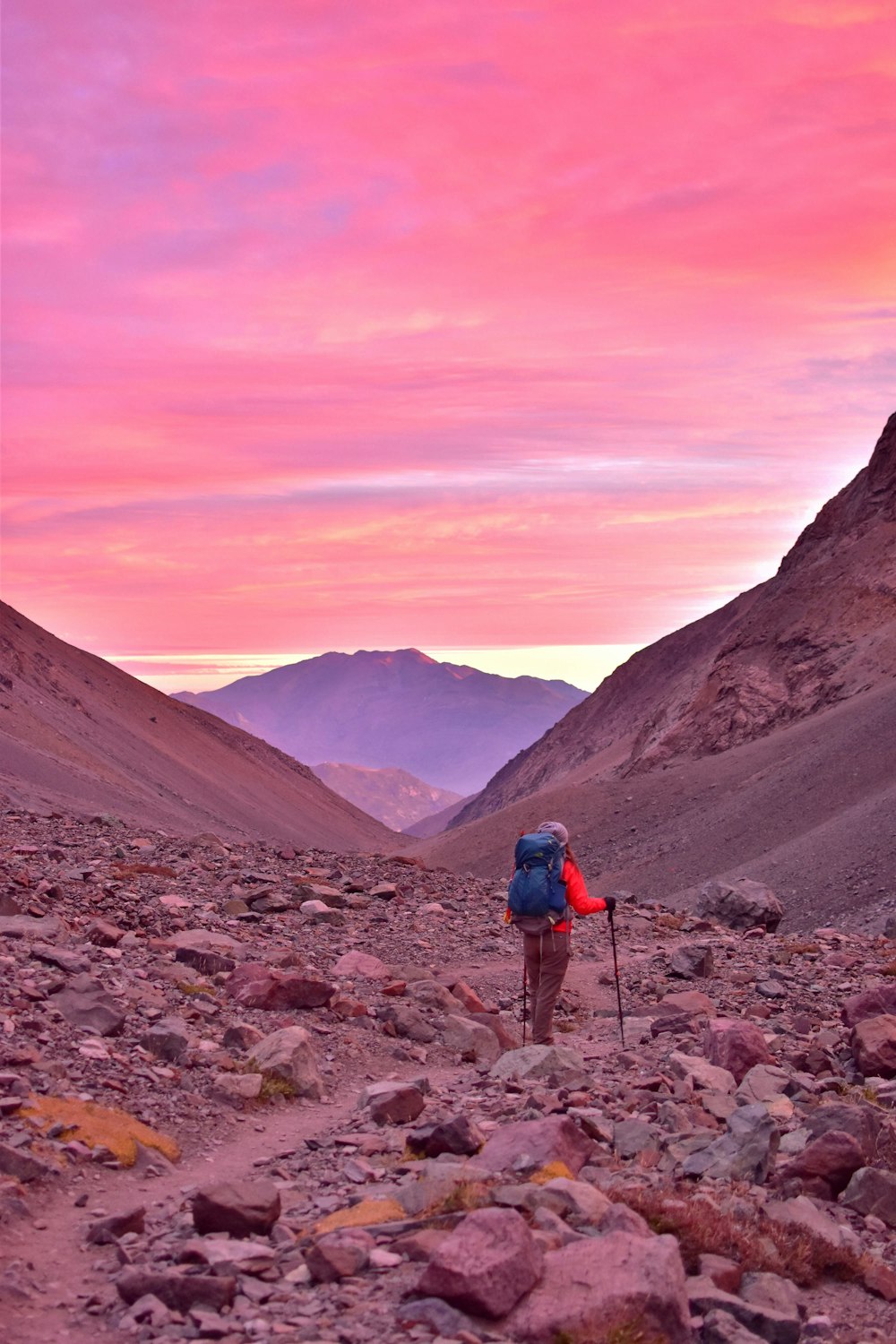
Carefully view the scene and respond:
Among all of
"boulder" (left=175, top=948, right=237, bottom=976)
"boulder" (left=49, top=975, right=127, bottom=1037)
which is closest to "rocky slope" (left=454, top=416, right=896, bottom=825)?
"boulder" (left=175, top=948, right=237, bottom=976)

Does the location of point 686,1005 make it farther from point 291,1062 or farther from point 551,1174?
point 551,1174

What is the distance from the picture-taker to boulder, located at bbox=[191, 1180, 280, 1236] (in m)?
6.41

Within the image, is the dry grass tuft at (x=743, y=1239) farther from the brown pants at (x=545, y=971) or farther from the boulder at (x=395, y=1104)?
the brown pants at (x=545, y=971)

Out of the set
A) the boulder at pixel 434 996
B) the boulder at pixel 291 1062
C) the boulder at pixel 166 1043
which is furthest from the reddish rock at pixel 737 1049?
the boulder at pixel 166 1043

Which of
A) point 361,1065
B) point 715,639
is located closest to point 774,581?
point 715,639

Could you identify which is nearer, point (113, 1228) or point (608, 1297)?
point (608, 1297)

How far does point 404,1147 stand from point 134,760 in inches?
2459

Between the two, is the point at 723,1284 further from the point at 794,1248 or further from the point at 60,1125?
the point at 60,1125

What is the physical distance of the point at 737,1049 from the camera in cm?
1075

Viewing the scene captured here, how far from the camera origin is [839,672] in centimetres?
4884

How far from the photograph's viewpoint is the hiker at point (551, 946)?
11.7 m

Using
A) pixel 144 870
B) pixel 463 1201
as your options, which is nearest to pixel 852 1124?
pixel 463 1201

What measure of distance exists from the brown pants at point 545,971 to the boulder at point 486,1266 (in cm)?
616

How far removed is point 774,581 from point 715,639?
16.8 meters
